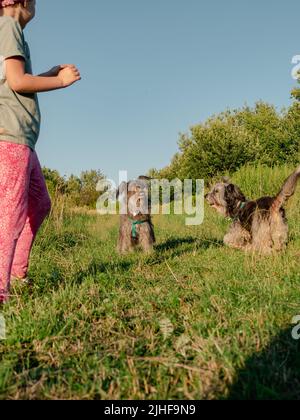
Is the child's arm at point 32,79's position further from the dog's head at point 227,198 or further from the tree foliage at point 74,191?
the tree foliage at point 74,191

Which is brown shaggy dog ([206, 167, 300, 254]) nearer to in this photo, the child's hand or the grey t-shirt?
the child's hand

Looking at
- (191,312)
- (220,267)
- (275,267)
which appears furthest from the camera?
(220,267)

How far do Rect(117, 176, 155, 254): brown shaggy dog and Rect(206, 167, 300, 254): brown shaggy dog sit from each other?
1.31m

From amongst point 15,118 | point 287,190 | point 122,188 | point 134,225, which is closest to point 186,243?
point 134,225

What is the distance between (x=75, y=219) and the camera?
13.8 m

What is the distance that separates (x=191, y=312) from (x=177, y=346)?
66 centimetres

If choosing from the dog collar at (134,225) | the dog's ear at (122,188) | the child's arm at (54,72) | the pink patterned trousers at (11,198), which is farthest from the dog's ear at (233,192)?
the pink patterned trousers at (11,198)

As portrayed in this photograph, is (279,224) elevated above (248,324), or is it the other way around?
(279,224)

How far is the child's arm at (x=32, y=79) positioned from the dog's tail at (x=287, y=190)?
3.36 metres

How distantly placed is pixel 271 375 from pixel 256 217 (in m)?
4.59

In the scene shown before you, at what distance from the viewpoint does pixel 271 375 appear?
6.22 feet

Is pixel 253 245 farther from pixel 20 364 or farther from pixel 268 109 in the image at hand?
pixel 268 109

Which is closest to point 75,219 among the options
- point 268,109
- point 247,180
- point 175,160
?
point 247,180

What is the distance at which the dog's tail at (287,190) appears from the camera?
542 centimetres
